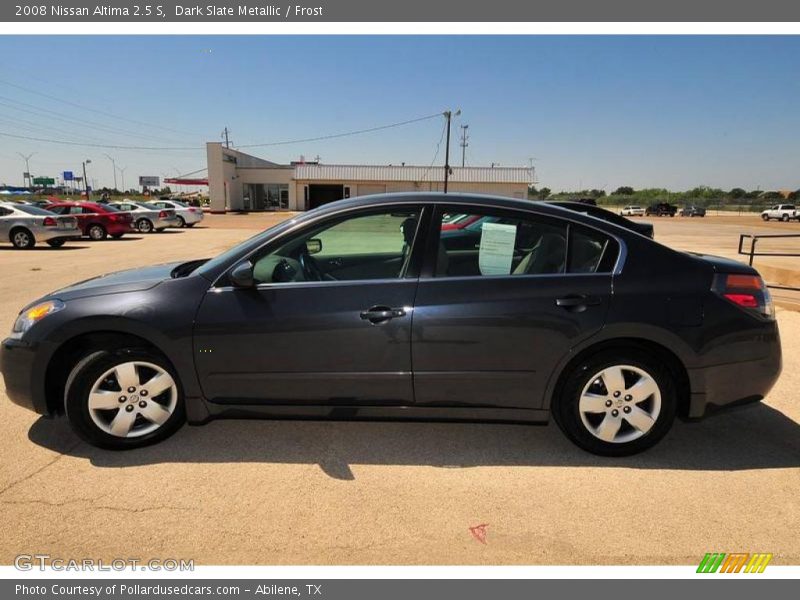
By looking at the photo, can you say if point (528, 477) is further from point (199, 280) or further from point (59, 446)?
point (59, 446)

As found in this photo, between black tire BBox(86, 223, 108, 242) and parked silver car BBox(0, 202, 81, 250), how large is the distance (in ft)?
11.0

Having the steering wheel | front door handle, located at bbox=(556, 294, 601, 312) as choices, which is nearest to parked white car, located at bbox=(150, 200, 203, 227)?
the steering wheel

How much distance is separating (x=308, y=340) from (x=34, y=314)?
1808mm

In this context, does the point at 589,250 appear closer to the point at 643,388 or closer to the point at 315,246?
the point at 643,388

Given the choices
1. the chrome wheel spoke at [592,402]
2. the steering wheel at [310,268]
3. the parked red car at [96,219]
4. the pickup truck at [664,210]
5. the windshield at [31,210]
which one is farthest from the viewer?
the pickup truck at [664,210]

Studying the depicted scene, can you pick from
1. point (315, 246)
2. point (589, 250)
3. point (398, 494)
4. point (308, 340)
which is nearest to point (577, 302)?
point (589, 250)

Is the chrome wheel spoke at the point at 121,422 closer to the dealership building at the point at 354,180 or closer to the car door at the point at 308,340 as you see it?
the car door at the point at 308,340

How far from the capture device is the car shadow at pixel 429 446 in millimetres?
3174

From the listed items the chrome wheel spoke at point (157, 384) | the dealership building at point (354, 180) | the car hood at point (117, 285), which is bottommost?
the chrome wheel spoke at point (157, 384)

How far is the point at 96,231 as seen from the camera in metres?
19.5

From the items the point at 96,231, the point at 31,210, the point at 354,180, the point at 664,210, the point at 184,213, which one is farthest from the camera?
the point at 664,210

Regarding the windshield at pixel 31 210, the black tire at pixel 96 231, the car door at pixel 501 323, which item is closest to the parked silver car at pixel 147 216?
the black tire at pixel 96 231

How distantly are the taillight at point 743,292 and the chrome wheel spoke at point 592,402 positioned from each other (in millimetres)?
969

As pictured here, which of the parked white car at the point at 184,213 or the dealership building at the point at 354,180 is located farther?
the dealership building at the point at 354,180
